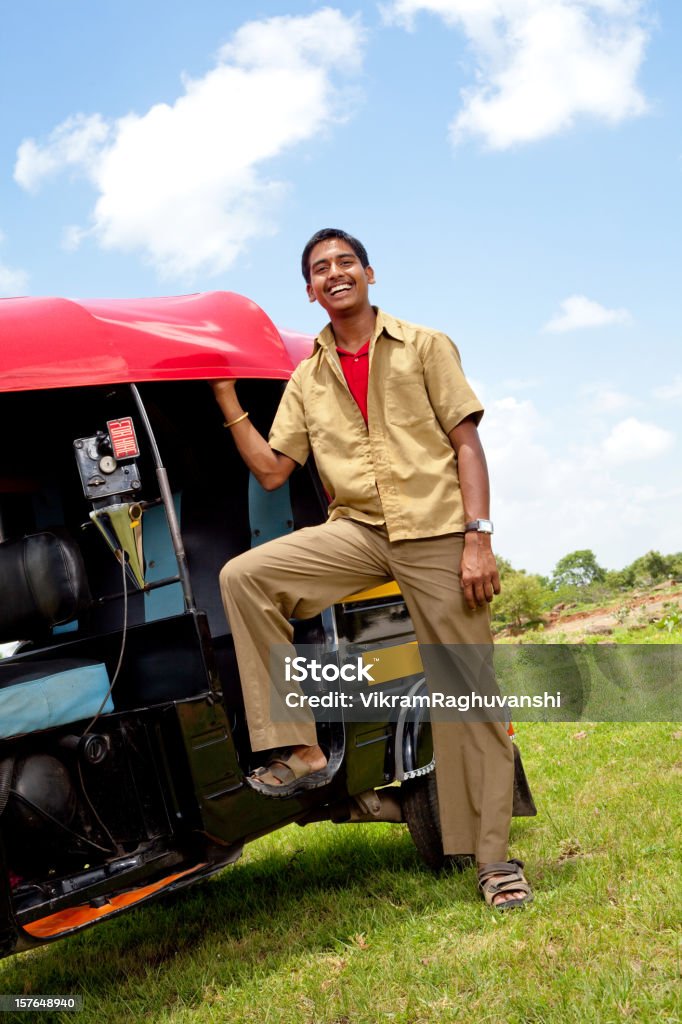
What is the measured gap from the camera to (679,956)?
119 inches

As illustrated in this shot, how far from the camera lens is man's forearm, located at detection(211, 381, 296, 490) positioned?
395 centimetres

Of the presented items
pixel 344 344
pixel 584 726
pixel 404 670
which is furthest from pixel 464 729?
pixel 584 726

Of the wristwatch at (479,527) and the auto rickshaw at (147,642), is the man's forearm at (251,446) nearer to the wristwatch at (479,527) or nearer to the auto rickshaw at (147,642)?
A: the auto rickshaw at (147,642)

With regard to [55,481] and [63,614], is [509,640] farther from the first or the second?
[63,614]

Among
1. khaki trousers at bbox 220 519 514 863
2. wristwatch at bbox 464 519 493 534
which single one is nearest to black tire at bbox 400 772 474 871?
khaki trousers at bbox 220 519 514 863

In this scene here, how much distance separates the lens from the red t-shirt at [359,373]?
405cm

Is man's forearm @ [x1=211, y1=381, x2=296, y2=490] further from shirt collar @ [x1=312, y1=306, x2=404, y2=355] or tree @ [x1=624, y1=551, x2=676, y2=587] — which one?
tree @ [x1=624, y1=551, x2=676, y2=587]

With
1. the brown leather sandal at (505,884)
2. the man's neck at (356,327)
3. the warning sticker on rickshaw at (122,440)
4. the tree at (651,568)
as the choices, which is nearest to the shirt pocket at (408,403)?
the man's neck at (356,327)

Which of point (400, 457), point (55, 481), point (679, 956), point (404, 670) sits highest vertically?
point (55, 481)

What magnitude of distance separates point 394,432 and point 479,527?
49 cm

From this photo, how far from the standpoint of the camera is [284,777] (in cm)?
389

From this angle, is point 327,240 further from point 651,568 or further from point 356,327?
point 651,568

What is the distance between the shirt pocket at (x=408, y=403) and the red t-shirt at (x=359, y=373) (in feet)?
0.39

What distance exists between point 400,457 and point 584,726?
389cm
